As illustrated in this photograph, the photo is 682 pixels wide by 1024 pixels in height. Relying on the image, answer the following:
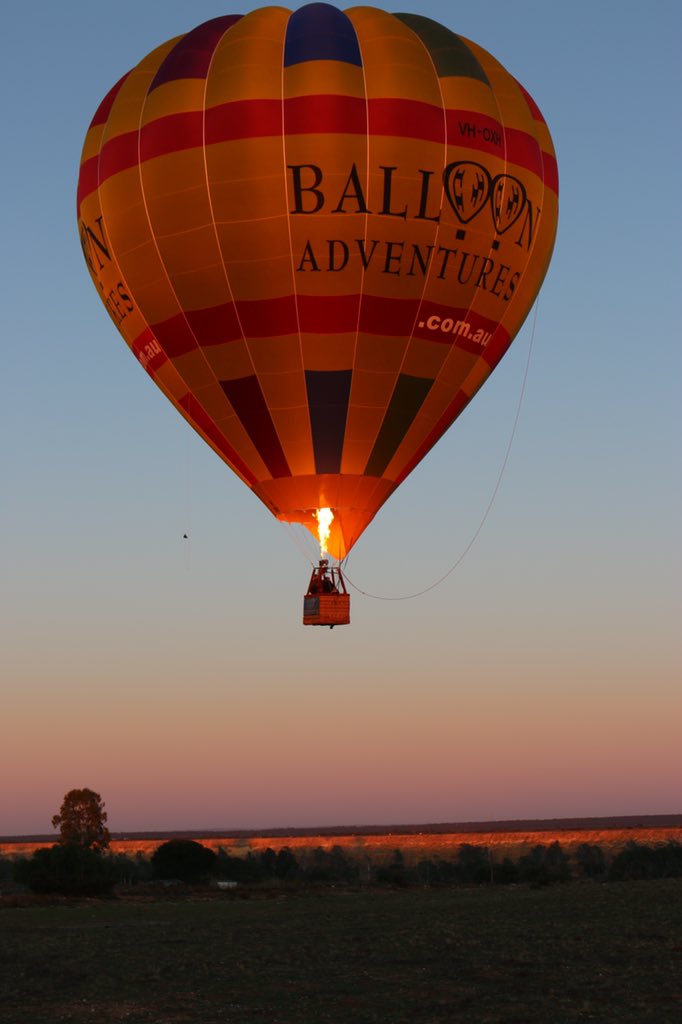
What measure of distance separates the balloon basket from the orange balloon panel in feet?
3.56

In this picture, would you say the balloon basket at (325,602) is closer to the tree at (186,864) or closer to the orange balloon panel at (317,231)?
the orange balloon panel at (317,231)

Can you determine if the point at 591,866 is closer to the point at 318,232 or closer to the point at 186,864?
the point at 186,864

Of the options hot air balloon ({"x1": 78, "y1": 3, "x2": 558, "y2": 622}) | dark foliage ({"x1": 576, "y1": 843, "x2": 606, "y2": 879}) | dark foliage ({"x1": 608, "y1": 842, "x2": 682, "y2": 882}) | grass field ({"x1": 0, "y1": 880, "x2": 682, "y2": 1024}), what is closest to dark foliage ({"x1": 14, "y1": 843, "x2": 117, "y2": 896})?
grass field ({"x1": 0, "y1": 880, "x2": 682, "y2": 1024})

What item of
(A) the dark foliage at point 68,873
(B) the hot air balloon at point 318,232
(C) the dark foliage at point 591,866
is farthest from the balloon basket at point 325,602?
(C) the dark foliage at point 591,866

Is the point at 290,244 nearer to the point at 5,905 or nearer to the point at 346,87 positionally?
the point at 346,87

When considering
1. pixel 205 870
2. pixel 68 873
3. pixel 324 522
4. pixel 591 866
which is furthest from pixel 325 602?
pixel 591 866

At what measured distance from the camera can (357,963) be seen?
28500 mm

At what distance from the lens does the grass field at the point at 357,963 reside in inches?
891

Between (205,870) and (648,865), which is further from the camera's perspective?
(205,870)

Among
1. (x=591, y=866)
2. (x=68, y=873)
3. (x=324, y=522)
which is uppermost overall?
(x=324, y=522)

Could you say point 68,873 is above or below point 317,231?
below

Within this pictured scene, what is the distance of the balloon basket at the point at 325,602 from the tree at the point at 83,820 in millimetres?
43055

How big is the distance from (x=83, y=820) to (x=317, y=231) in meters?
47.1

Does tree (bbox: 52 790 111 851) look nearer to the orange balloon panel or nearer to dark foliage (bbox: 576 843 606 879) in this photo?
dark foliage (bbox: 576 843 606 879)
